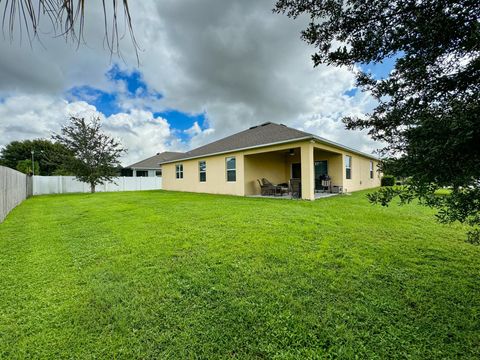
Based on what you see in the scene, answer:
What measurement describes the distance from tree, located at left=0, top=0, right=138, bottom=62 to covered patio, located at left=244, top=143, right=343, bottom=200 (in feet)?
35.2

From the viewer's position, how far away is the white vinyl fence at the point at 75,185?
19.3 m

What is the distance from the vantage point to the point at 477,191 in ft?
5.56

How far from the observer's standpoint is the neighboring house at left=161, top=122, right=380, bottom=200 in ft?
35.9

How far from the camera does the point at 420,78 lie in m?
1.91

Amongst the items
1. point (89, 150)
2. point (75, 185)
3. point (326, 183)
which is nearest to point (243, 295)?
point (326, 183)

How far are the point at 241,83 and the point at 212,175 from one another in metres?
6.09

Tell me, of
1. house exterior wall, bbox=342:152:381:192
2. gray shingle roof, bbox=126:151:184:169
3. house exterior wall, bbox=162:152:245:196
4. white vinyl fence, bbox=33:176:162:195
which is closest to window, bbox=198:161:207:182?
house exterior wall, bbox=162:152:245:196

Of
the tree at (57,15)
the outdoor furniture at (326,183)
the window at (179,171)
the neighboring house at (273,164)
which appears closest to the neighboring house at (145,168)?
the window at (179,171)

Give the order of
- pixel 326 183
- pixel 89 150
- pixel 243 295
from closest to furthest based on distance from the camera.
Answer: pixel 243 295
pixel 326 183
pixel 89 150

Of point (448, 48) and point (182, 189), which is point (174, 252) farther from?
point (182, 189)

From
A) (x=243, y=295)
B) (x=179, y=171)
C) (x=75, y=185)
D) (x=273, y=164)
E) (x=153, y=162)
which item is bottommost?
(x=243, y=295)

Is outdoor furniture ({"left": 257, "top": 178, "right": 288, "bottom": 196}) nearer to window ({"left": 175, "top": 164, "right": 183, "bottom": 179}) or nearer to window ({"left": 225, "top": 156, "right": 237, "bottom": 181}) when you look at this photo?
window ({"left": 225, "top": 156, "right": 237, "bottom": 181})

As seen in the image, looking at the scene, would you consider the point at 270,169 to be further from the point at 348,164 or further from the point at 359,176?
the point at 359,176

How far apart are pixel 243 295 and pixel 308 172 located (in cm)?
830
